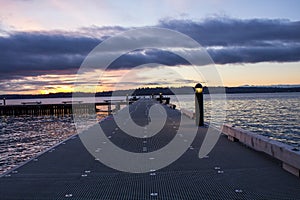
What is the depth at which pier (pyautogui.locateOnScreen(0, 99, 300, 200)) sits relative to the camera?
4891mm

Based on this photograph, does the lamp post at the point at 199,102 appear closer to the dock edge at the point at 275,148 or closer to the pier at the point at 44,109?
the dock edge at the point at 275,148

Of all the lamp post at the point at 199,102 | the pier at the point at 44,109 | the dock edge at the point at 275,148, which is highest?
the lamp post at the point at 199,102

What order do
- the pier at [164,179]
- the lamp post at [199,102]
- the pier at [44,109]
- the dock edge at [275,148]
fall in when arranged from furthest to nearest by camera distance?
the pier at [44,109] < the lamp post at [199,102] < the dock edge at [275,148] < the pier at [164,179]

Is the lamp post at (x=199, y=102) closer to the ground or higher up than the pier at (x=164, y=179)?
higher up

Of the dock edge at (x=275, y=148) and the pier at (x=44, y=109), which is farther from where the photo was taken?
the pier at (x=44, y=109)

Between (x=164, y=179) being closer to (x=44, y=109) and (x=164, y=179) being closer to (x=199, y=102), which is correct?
(x=199, y=102)

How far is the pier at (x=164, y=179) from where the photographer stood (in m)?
4.89

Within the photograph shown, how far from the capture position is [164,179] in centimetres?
570

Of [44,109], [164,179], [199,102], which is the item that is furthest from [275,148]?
[44,109]

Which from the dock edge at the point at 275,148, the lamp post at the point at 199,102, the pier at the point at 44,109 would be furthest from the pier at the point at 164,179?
the pier at the point at 44,109

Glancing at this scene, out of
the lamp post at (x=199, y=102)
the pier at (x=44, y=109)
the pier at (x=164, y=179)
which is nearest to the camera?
the pier at (x=164, y=179)

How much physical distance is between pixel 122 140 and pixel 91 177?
14.1 feet

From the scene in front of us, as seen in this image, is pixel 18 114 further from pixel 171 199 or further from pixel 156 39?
pixel 171 199

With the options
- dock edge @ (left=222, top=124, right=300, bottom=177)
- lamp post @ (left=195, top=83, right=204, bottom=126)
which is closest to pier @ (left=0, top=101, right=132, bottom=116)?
lamp post @ (left=195, top=83, right=204, bottom=126)
